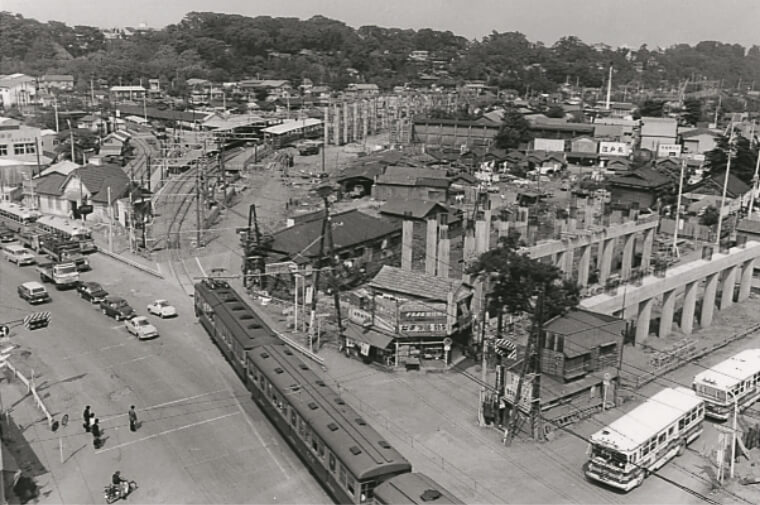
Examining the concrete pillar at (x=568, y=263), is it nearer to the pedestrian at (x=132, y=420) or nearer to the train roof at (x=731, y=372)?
the train roof at (x=731, y=372)

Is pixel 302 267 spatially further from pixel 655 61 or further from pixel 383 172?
pixel 655 61

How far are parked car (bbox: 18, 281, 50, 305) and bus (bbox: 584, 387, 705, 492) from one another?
1532 cm

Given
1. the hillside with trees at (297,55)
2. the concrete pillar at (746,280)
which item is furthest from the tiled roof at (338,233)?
the hillside with trees at (297,55)

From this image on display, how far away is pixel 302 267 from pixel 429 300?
5.82m

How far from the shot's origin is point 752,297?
75.8 feet

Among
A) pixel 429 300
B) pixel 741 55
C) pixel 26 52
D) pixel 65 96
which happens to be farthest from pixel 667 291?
pixel 741 55

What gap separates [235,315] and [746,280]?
1648 centimetres

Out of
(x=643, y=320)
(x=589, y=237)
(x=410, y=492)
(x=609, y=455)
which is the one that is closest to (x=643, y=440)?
(x=609, y=455)

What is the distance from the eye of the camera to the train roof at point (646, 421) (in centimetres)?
1123

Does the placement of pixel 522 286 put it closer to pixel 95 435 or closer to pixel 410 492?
pixel 410 492

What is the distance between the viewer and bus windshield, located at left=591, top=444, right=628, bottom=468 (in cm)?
1100

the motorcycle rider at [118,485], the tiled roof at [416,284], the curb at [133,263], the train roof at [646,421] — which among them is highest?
the tiled roof at [416,284]

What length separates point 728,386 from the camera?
1401cm

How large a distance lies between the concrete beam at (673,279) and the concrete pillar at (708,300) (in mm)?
295
